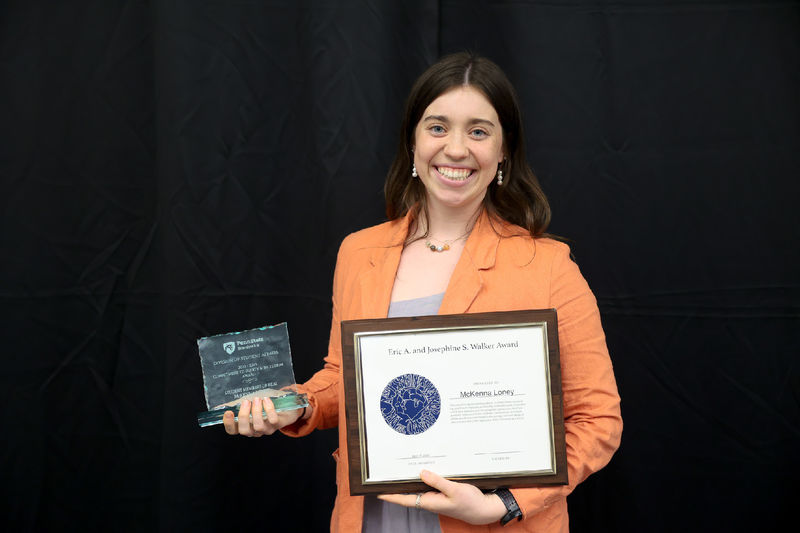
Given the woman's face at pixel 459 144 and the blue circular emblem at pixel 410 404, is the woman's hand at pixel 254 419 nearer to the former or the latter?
the blue circular emblem at pixel 410 404

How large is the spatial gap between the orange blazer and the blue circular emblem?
18 centimetres

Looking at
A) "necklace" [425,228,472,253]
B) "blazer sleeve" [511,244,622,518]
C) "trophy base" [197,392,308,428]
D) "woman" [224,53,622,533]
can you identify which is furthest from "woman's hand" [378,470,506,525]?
"necklace" [425,228,472,253]

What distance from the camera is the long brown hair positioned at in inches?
52.2

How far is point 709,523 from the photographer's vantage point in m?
1.94

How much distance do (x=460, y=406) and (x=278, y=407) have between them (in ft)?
1.25

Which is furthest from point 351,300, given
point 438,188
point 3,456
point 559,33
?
point 3,456

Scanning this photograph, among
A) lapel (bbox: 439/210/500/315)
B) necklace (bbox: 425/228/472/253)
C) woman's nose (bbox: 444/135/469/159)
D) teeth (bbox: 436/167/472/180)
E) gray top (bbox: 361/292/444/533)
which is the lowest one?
gray top (bbox: 361/292/444/533)

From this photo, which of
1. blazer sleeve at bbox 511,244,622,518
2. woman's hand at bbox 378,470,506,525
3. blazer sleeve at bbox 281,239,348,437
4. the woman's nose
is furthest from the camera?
blazer sleeve at bbox 281,239,348,437

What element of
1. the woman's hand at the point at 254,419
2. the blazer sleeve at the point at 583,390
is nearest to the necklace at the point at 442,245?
the blazer sleeve at the point at 583,390

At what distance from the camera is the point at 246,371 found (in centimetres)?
128

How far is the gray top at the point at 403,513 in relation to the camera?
1212mm

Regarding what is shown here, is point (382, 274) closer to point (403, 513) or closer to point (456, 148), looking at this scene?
point (456, 148)

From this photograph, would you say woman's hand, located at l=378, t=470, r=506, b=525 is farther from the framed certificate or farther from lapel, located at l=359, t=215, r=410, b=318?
lapel, located at l=359, t=215, r=410, b=318

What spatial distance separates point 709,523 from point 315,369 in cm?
124
